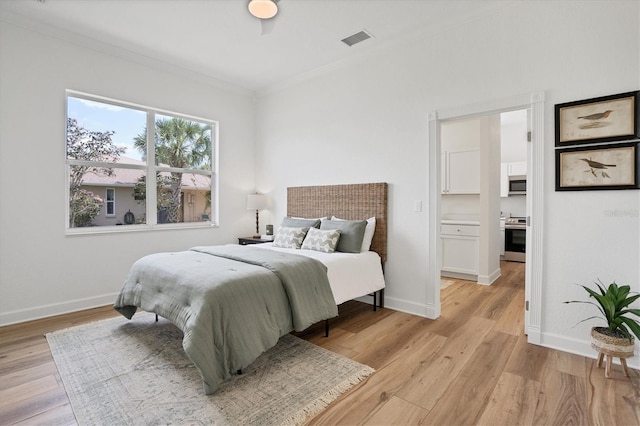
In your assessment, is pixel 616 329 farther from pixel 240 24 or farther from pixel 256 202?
pixel 256 202

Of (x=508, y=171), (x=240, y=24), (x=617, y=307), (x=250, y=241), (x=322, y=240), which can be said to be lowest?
(x=617, y=307)

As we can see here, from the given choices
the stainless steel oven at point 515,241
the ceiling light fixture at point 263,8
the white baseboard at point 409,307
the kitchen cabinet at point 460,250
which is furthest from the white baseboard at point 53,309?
the stainless steel oven at point 515,241

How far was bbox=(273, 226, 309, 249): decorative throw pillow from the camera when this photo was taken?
12.2ft

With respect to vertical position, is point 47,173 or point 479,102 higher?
point 479,102

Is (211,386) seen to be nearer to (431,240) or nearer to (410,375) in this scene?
(410,375)

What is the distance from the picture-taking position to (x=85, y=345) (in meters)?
2.59

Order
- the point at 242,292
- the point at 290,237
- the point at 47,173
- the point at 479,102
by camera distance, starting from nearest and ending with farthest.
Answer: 1. the point at 242,292
2. the point at 479,102
3. the point at 47,173
4. the point at 290,237

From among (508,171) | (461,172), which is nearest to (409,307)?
(461,172)

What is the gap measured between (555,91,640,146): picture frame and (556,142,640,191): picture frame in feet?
0.23

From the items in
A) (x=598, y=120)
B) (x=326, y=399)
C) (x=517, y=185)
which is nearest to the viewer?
(x=326, y=399)

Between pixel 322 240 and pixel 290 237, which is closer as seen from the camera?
pixel 322 240

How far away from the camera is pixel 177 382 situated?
2045 mm

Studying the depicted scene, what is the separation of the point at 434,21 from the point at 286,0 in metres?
1.49

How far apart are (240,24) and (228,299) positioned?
2.75 meters
